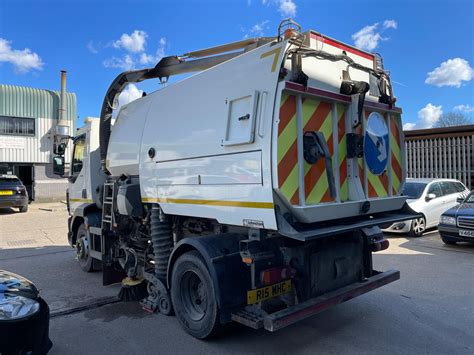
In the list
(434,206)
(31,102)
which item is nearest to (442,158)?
(434,206)

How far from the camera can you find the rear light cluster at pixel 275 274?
3668 millimetres

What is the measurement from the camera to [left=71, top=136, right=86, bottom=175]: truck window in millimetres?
7297

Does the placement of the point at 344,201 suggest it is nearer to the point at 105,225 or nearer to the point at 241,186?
the point at 241,186

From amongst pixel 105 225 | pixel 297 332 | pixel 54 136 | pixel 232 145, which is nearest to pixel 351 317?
pixel 297 332

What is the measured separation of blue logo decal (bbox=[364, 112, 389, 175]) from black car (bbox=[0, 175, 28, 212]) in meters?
17.6

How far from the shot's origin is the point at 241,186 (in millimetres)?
3746

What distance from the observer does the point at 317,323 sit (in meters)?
4.59

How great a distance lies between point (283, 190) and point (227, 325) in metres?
1.74

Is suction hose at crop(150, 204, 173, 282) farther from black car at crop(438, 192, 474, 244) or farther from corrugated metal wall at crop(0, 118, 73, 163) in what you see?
corrugated metal wall at crop(0, 118, 73, 163)

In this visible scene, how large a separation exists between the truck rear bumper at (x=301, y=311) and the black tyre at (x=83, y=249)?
4.34 m

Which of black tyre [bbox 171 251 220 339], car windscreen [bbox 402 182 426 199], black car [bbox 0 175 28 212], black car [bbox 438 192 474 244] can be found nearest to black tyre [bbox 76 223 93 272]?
black tyre [bbox 171 251 220 339]

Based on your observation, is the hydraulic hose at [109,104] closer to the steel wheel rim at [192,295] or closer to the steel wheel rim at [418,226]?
the steel wheel rim at [192,295]

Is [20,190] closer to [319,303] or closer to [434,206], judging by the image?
[434,206]

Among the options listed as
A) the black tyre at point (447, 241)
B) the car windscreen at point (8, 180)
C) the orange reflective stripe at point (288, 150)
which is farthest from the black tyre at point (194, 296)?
the car windscreen at point (8, 180)
